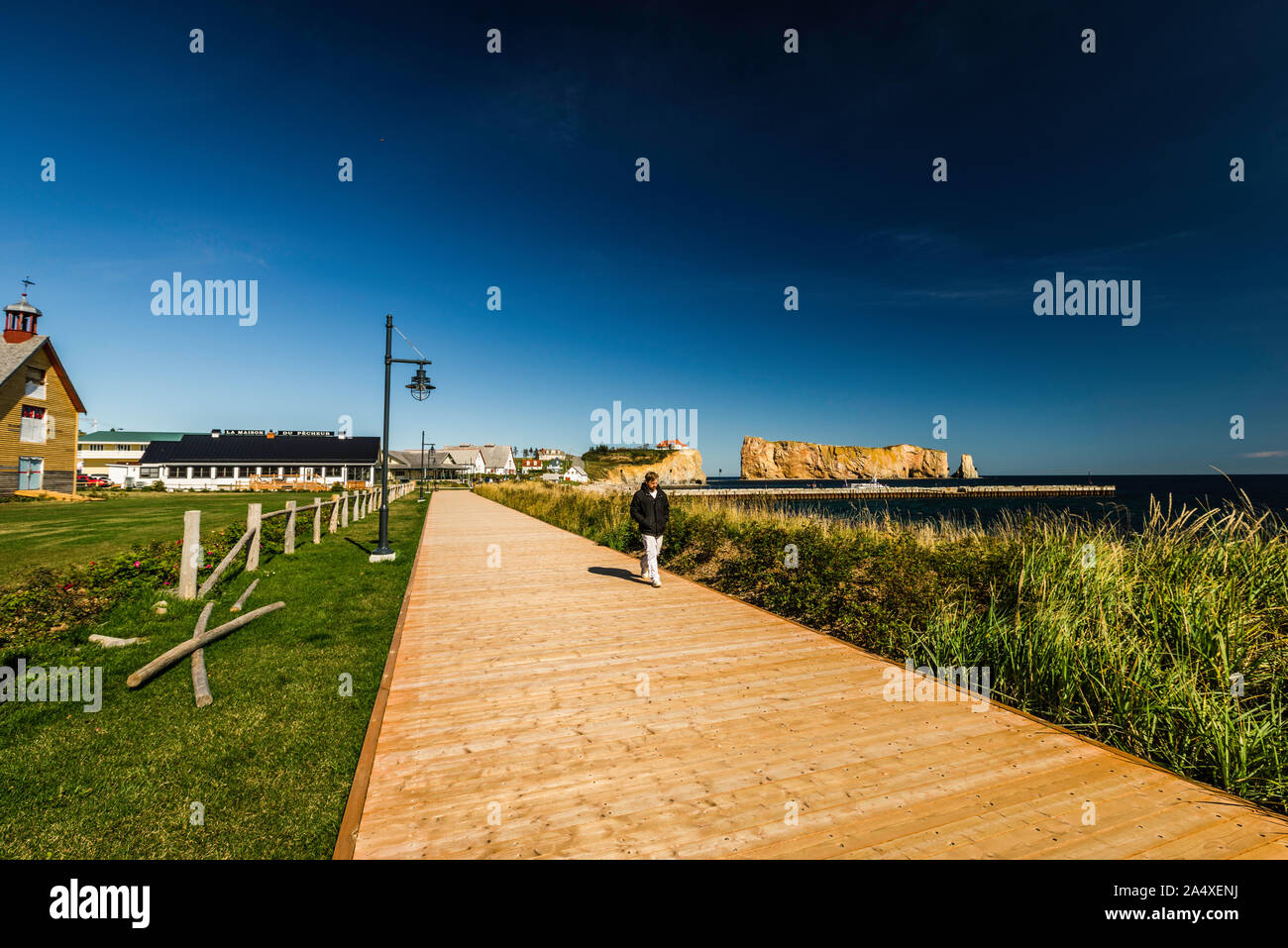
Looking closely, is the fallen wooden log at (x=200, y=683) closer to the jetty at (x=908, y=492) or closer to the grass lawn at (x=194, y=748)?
the grass lawn at (x=194, y=748)

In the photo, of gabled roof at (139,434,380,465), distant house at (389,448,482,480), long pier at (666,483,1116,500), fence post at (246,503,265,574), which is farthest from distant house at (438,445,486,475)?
fence post at (246,503,265,574)

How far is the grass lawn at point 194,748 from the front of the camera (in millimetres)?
2953

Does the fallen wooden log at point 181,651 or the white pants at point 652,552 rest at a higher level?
the white pants at point 652,552

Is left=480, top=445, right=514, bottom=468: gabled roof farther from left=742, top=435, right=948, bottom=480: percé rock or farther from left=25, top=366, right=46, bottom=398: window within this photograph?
left=742, top=435, right=948, bottom=480: percé rock

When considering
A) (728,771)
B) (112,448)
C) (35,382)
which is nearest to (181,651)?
(728,771)

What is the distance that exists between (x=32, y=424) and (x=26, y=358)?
3.44m

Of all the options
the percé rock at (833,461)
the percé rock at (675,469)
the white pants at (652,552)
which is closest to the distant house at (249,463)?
the white pants at (652,552)

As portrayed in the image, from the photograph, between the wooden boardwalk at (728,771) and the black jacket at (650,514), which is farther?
the black jacket at (650,514)

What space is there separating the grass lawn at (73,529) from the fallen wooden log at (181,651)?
614 cm

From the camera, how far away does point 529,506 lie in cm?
2695

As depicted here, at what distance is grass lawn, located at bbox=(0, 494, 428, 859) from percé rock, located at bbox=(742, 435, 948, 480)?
183386 mm

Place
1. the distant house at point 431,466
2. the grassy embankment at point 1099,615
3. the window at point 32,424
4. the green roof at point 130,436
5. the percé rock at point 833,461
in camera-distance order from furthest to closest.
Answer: the percé rock at point 833,461 < the distant house at point 431,466 < the green roof at point 130,436 < the window at point 32,424 < the grassy embankment at point 1099,615

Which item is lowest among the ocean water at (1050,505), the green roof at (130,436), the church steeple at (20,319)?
the ocean water at (1050,505)
